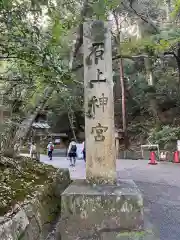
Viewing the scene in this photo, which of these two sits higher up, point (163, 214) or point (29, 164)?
point (29, 164)

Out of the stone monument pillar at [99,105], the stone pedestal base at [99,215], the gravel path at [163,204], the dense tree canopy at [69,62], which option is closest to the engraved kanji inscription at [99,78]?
the stone monument pillar at [99,105]

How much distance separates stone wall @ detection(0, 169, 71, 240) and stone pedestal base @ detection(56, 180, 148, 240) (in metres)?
0.32

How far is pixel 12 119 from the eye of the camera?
5.37 m

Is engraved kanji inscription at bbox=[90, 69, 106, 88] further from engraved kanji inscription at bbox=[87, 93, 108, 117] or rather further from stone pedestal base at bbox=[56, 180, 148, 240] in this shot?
stone pedestal base at bbox=[56, 180, 148, 240]

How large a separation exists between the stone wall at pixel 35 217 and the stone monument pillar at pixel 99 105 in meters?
0.75

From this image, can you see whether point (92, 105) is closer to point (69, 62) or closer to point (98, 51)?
point (98, 51)

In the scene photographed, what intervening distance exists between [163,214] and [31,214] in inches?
108

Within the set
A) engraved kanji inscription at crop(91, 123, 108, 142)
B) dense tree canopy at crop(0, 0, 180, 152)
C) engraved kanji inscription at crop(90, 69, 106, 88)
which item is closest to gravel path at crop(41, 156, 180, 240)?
engraved kanji inscription at crop(91, 123, 108, 142)

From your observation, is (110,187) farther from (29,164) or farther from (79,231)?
(29,164)

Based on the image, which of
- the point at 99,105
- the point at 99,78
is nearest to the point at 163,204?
the point at 99,105

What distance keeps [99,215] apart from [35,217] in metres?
0.93

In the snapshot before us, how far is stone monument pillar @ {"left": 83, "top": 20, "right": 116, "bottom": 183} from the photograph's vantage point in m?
4.17

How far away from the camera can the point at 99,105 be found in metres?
4.27

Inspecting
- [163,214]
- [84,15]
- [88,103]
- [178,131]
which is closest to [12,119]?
[88,103]
